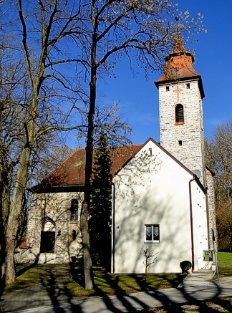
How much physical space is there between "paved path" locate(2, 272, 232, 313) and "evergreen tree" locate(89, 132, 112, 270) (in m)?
9.33

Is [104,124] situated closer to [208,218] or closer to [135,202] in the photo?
[135,202]

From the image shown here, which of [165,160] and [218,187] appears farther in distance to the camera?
[218,187]

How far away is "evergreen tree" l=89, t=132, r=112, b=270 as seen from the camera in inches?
905

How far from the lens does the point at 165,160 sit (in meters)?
20.2

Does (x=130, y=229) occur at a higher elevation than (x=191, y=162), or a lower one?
lower

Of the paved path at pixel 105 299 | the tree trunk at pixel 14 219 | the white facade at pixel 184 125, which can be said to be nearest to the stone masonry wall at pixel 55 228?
the white facade at pixel 184 125

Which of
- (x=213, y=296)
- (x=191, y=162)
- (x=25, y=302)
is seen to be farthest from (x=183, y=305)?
(x=191, y=162)

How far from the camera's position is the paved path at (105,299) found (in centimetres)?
981

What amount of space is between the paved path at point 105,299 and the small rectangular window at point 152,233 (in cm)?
565

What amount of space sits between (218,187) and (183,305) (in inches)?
1366

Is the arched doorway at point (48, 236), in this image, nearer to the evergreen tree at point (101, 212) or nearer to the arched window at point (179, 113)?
the evergreen tree at point (101, 212)

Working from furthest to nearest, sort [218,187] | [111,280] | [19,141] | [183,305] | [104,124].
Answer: [218,187] < [19,141] < [111,280] < [104,124] < [183,305]

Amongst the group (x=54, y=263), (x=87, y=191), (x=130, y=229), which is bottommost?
(x=54, y=263)

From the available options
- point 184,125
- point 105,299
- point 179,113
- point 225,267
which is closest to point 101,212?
point 225,267
